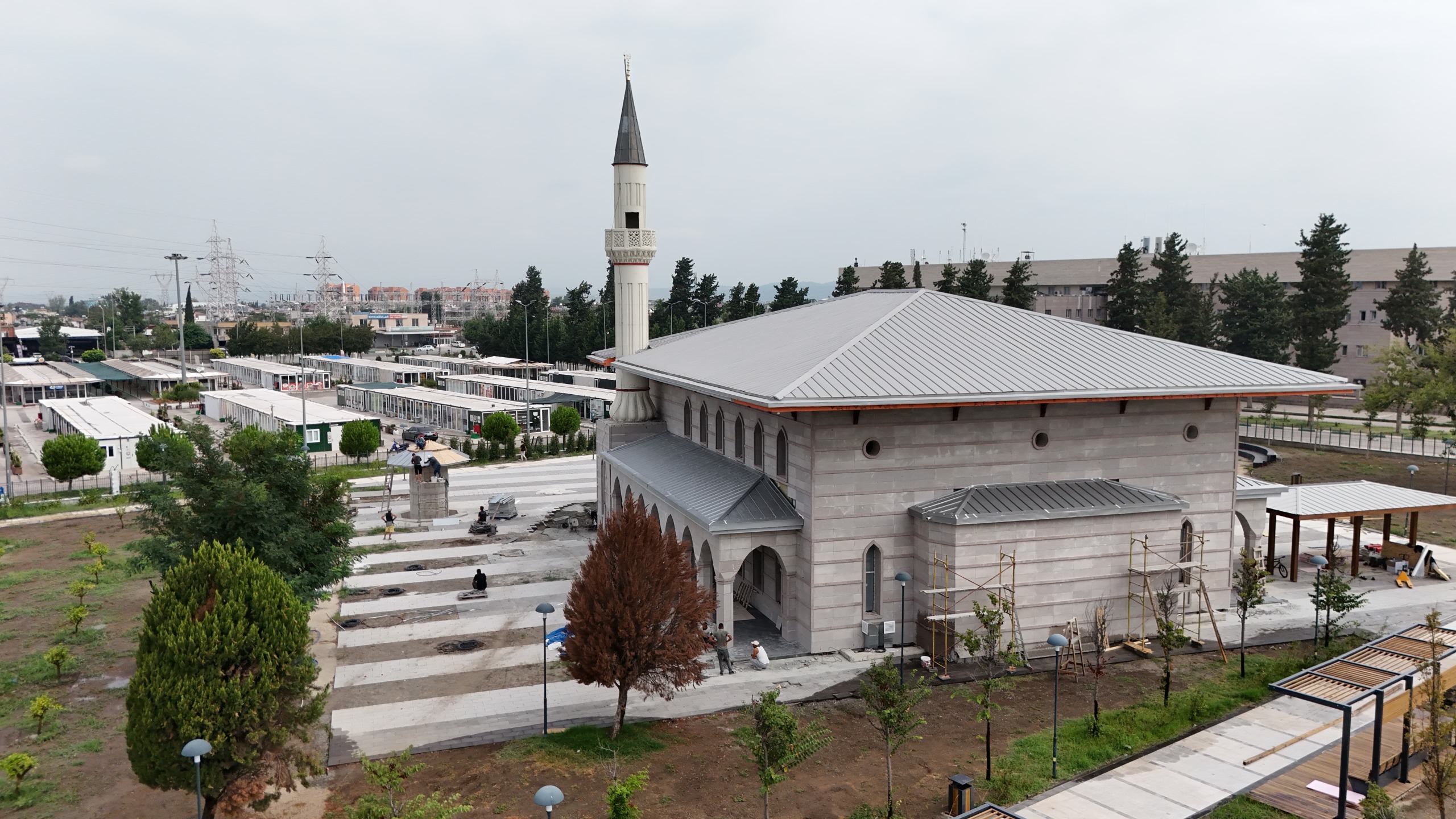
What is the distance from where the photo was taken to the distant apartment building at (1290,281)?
77.8m

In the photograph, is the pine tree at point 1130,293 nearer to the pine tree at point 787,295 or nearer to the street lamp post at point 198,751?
the pine tree at point 787,295

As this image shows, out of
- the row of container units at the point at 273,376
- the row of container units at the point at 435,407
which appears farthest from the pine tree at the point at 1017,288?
the row of container units at the point at 273,376

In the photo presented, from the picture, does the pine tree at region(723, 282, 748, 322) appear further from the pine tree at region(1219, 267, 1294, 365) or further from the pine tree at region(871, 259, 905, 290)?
the pine tree at region(1219, 267, 1294, 365)

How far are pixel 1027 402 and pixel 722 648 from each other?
9734 millimetres

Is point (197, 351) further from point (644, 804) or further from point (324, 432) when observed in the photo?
point (644, 804)

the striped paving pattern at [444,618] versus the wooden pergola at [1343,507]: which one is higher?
the wooden pergola at [1343,507]

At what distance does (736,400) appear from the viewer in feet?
77.9

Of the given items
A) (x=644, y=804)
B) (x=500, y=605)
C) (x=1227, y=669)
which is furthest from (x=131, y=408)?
(x=1227, y=669)

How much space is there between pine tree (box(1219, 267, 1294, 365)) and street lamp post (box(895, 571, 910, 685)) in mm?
59771

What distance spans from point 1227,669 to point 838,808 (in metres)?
12.1

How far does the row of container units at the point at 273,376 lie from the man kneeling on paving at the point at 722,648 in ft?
273

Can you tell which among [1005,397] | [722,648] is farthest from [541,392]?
[1005,397]

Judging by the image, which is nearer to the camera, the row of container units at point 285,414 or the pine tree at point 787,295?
the row of container units at point 285,414

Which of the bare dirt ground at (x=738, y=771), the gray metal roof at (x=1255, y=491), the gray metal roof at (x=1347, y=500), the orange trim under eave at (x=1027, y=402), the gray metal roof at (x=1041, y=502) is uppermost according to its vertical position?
the orange trim under eave at (x=1027, y=402)
